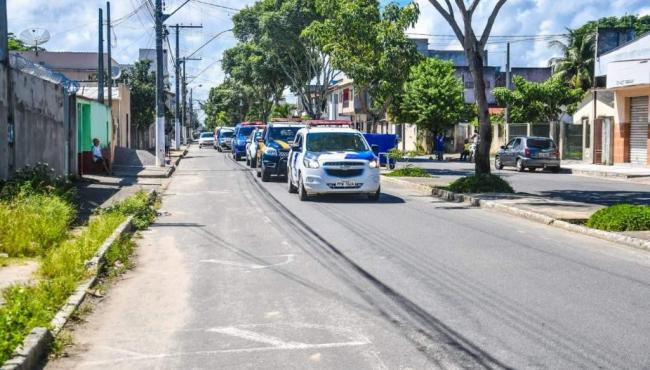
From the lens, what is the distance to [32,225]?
11602mm

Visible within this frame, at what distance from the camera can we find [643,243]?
11.7 meters

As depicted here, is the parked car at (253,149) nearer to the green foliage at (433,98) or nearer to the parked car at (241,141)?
the parked car at (241,141)

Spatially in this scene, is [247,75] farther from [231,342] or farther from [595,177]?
[231,342]

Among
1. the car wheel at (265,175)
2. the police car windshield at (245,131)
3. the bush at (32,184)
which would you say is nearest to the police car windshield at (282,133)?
the car wheel at (265,175)

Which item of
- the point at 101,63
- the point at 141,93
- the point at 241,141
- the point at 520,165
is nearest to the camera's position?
the point at 520,165

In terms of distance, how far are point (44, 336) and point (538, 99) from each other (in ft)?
162

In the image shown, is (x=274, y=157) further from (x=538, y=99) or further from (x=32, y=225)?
(x=538, y=99)

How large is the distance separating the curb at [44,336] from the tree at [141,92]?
2042 inches

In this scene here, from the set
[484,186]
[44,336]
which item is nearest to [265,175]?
[484,186]

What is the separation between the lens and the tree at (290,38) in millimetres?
48125

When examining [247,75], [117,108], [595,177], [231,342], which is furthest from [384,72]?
[231,342]

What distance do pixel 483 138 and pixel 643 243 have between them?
10436 mm

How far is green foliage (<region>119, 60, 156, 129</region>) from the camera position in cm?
6012

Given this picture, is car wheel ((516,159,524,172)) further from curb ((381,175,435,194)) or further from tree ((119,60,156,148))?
tree ((119,60,156,148))
